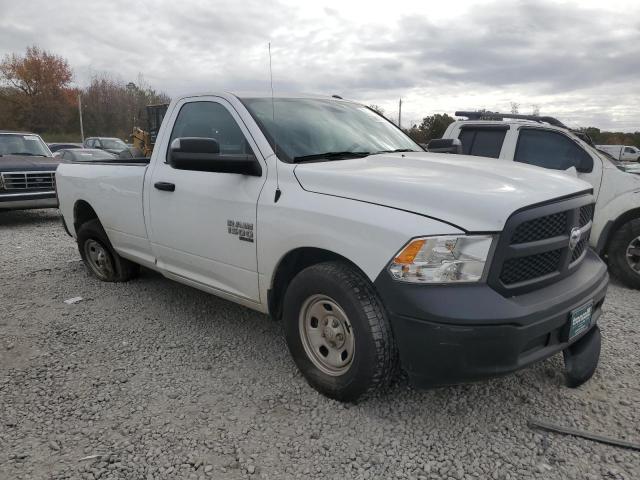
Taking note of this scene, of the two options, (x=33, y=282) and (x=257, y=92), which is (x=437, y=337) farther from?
(x=33, y=282)

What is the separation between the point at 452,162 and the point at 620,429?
1.77m

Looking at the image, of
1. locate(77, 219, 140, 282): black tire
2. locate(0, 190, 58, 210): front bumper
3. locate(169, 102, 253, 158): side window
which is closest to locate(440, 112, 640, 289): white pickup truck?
locate(169, 102, 253, 158): side window

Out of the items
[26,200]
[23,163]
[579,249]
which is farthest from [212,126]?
[23,163]

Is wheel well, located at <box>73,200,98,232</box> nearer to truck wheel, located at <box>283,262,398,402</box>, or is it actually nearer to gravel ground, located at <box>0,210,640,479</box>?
gravel ground, located at <box>0,210,640,479</box>

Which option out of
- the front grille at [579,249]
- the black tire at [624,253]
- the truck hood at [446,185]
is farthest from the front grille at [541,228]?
the black tire at [624,253]

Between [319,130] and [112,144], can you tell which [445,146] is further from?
[112,144]

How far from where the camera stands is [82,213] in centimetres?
550

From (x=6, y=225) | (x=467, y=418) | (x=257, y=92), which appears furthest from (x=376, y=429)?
(x=6, y=225)

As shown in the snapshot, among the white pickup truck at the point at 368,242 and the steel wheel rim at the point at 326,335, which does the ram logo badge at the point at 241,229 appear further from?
the steel wheel rim at the point at 326,335

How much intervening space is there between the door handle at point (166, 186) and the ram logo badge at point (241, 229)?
721mm

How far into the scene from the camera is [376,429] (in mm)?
2719

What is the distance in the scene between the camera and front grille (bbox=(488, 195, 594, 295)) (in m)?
2.39

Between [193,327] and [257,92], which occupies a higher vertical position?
[257,92]

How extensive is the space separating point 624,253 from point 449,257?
Result: 401cm
